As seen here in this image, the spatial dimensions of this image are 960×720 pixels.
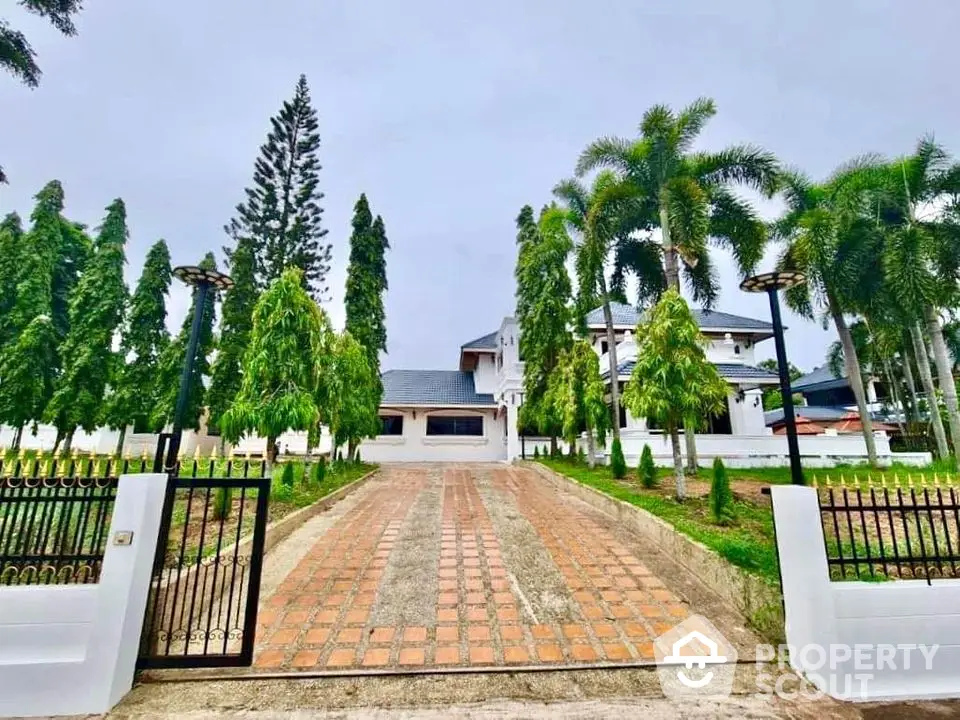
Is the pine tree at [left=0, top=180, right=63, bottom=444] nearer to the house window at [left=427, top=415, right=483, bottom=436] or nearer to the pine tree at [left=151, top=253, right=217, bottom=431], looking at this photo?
the pine tree at [left=151, top=253, right=217, bottom=431]

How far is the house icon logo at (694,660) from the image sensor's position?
3.13 meters

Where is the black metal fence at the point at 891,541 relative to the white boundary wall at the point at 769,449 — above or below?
below

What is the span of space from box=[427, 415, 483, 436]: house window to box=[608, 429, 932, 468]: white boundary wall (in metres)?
10.4

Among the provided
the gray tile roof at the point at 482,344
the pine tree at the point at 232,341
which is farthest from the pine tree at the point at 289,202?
the gray tile roof at the point at 482,344

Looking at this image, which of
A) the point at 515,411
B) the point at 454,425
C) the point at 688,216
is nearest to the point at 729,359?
the point at 515,411

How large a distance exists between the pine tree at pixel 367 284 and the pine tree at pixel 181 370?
5.92m

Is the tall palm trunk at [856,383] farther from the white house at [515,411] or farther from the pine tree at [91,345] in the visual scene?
the pine tree at [91,345]

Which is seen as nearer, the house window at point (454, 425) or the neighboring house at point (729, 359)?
the neighboring house at point (729, 359)

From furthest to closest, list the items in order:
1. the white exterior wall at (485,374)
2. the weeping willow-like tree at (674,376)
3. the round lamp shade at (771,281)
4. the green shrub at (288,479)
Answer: the white exterior wall at (485,374) → the green shrub at (288,479) → the weeping willow-like tree at (674,376) → the round lamp shade at (771,281)

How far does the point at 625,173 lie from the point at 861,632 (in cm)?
1212

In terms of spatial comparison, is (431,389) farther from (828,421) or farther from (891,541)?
(828,421)

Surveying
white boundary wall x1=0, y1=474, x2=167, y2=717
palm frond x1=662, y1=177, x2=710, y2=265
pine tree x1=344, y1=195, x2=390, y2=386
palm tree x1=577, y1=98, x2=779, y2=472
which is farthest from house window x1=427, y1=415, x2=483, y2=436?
white boundary wall x1=0, y1=474, x2=167, y2=717

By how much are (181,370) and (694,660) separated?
20.9 meters

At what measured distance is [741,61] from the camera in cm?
873
